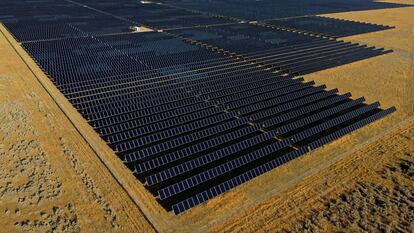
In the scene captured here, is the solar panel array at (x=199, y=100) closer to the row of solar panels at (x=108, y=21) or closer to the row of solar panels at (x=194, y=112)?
the row of solar panels at (x=194, y=112)

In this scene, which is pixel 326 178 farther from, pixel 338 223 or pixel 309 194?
pixel 338 223

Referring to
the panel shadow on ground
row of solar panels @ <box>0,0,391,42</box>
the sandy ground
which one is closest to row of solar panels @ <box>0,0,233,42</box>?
row of solar panels @ <box>0,0,391,42</box>

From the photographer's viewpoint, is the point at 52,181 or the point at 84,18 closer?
the point at 52,181

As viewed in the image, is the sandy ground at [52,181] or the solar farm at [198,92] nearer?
the sandy ground at [52,181]

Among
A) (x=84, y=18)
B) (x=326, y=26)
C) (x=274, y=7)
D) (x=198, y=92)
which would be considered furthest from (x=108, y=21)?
(x=274, y=7)

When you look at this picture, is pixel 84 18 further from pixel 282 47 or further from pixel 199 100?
pixel 199 100

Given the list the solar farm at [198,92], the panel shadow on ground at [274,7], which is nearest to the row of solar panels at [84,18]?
the solar farm at [198,92]

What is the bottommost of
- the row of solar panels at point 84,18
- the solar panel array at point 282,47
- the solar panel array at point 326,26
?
the row of solar panels at point 84,18
